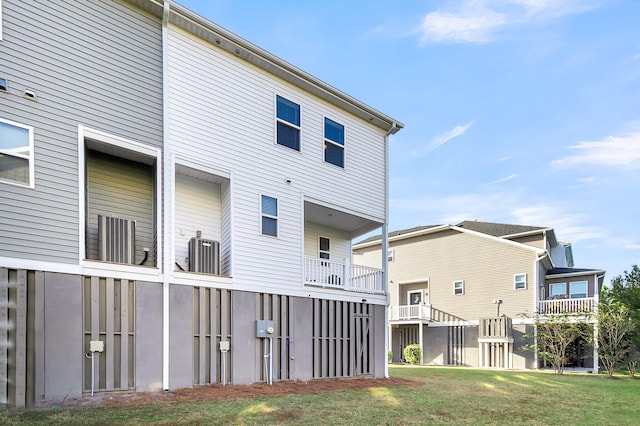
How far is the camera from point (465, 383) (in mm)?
12953

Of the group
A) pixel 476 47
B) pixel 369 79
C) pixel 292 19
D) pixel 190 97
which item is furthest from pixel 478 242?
pixel 190 97

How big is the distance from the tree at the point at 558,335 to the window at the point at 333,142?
42.8ft

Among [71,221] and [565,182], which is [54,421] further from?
[565,182]

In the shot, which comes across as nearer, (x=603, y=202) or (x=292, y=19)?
(x=292, y=19)

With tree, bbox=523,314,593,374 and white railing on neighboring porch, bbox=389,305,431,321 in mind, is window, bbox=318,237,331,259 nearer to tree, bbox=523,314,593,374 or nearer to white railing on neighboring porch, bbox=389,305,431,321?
tree, bbox=523,314,593,374

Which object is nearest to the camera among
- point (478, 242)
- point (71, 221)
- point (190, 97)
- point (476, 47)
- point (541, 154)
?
point (71, 221)

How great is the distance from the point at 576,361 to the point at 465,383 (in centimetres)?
1287

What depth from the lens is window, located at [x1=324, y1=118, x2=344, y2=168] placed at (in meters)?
13.0

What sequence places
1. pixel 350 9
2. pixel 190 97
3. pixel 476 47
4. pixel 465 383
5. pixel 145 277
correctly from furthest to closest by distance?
pixel 476 47 → pixel 350 9 → pixel 465 383 → pixel 190 97 → pixel 145 277

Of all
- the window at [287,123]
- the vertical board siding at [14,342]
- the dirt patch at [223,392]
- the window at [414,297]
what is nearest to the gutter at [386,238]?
the dirt patch at [223,392]

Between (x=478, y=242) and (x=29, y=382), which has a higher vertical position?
(x=478, y=242)

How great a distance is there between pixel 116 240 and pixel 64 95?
2.80 meters

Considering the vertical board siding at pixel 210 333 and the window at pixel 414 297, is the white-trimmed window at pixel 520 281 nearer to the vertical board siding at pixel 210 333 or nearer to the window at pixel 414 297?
the window at pixel 414 297

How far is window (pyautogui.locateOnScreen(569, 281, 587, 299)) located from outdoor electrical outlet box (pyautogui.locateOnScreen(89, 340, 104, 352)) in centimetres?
2269
